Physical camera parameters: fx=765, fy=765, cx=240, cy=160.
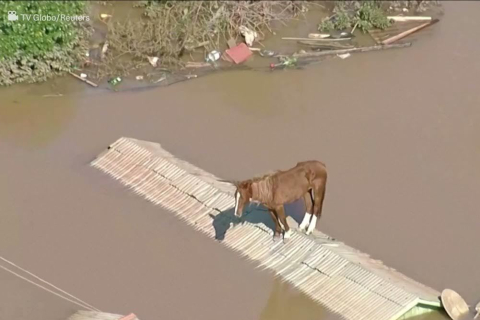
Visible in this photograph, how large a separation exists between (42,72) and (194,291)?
5301 millimetres

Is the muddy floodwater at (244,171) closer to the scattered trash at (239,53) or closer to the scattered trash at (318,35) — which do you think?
the scattered trash at (239,53)

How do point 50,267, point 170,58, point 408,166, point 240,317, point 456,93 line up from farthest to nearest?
point 170,58 < point 456,93 < point 408,166 < point 50,267 < point 240,317

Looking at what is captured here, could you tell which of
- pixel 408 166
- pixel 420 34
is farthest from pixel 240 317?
pixel 420 34

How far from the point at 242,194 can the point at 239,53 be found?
5.26 m

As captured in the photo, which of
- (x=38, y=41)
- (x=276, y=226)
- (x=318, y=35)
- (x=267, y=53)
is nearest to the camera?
(x=276, y=226)

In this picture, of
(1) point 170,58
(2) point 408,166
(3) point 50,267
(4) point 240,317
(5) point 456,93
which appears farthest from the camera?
(1) point 170,58

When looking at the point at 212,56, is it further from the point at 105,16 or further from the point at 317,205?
the point at 317,205

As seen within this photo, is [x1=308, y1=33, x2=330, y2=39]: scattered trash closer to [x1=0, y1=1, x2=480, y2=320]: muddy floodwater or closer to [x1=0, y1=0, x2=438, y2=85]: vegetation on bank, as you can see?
[x1=0, y1=0, x2=438, y2=85]: vegetation on bank

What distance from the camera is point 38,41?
39.3 feet

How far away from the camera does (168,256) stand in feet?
30.6

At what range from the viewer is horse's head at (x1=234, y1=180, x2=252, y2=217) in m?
8.25

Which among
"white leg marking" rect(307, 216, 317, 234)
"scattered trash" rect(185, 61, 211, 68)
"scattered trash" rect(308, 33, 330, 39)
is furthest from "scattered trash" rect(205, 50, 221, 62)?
"white leg marking" rect(307, 216, 317, 234)

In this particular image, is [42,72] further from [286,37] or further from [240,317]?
[240,317]

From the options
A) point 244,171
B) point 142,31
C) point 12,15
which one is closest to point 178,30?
point 142,31
